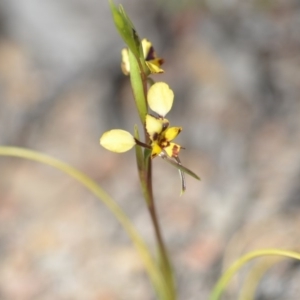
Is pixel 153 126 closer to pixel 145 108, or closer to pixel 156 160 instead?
pixel 145 108

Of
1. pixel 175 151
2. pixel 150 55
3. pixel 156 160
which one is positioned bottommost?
pixel 175 151

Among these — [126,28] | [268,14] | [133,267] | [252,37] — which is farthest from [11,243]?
[268,14]

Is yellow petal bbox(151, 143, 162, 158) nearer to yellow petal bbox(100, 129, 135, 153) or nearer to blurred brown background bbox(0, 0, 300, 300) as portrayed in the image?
yellow petal bbox(100, 129, 135, 153)

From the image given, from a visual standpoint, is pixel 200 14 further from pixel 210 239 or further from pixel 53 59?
pixel 210 239

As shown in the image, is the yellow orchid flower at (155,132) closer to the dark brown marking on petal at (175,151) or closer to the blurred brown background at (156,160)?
the dark brown marking on petal at (175,151)

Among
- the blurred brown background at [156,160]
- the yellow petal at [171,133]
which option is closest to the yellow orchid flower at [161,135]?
the yellow petal at [171,133]

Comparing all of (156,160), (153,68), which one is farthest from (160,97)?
(156,160)
